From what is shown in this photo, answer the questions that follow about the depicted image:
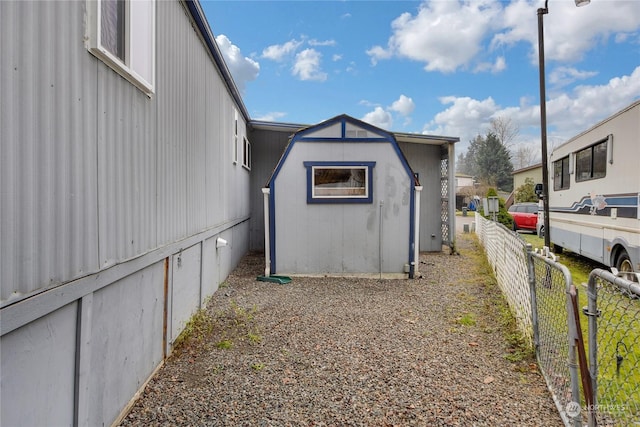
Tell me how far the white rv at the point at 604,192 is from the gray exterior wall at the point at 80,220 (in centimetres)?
696

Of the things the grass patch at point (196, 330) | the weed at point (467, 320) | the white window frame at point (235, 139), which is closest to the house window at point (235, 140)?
the white window frame at point (235, 139)

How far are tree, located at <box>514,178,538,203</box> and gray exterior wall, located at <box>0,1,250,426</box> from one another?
27.7 metres

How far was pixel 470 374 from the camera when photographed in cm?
326

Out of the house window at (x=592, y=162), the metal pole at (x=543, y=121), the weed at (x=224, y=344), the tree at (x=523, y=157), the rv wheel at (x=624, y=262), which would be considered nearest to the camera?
the weed at (x=224, y=344)

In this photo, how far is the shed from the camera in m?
7.25

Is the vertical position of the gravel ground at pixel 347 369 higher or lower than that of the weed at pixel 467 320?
lower

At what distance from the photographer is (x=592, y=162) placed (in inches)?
288

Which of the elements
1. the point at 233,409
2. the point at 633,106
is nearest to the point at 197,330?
the point at 233,409

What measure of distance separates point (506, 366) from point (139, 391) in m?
3.43

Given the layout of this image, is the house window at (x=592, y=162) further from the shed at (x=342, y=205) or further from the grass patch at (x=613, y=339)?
the shed at (x=342, y=205)

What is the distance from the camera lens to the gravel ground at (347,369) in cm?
265

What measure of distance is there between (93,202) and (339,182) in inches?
217

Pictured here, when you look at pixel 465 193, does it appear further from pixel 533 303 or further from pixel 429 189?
pixel 533 303

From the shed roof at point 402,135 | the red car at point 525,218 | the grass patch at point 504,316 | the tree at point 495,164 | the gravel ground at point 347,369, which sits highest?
the tree at point 495,164
